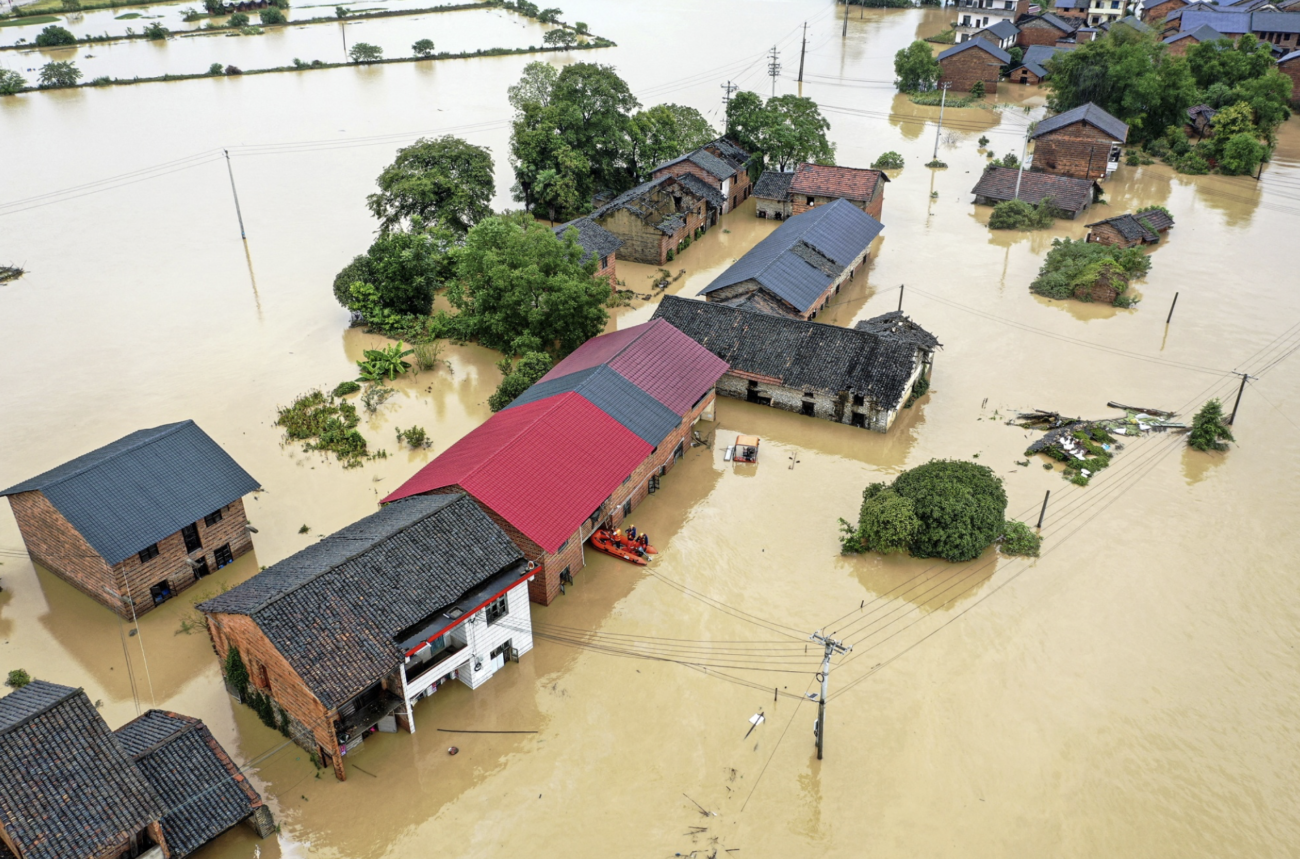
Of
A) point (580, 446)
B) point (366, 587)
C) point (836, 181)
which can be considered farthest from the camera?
point (836, 181)

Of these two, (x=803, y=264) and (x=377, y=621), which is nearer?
(x=377, y=621)

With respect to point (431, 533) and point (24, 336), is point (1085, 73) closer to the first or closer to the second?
point (431, 533)

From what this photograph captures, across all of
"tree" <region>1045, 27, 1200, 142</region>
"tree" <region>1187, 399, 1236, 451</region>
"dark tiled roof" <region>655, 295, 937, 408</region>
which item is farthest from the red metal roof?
"tree" <region>1045, 27, 1200, 142</region>

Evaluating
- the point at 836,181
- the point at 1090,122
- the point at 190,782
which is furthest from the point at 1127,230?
the point at 190,782

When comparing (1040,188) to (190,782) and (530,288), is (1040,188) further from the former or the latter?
(190,782)

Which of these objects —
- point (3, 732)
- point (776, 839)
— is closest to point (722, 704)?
point (776, 839)

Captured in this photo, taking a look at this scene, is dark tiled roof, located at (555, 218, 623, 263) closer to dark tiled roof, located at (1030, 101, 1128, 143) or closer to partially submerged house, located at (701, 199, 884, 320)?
partially submerged house, located at (701, 199, 884, 320)
